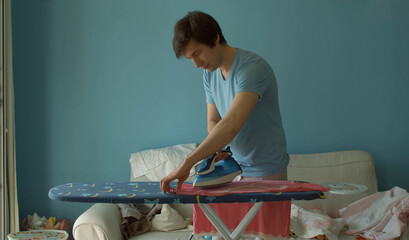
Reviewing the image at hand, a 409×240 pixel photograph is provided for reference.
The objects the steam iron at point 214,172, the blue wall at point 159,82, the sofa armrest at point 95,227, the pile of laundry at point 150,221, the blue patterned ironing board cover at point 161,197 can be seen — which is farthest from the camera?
the blue wall at point 159,82

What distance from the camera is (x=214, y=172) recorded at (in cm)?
154

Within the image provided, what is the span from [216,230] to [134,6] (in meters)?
2.21

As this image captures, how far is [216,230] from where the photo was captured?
1.62 metres

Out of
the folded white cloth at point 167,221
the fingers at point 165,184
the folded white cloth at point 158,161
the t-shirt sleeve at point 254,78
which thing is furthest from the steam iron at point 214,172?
the folded white cloth at point 158,161

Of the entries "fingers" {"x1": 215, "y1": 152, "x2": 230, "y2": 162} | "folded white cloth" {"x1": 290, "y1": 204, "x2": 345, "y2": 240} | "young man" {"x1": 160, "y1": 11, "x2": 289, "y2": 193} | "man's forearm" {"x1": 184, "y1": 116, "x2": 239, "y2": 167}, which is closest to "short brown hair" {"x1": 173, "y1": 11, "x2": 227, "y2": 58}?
"young man" {"x1": 160, "y1": 11, "x2": 289, "y2": 193}

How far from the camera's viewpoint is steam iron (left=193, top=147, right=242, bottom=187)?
153 centimetres

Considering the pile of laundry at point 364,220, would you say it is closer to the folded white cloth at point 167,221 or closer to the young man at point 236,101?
the folded white cloth at point 167,221

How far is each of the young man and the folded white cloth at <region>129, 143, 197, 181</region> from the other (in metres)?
1.38

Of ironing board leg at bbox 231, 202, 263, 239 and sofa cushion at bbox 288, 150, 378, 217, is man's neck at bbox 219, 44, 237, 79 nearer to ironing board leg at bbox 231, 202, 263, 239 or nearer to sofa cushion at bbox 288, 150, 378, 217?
ironing board leg at bbox 231, 202, 263, 239

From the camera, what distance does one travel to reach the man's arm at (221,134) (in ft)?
4.72

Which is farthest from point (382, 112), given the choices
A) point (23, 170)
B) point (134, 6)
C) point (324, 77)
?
point (23, 170)

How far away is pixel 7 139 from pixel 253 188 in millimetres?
2151

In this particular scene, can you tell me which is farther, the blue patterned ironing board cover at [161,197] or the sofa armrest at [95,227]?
the sofa armrest at [95,227]

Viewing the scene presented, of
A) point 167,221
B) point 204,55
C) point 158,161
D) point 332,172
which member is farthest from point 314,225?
point 204,55
